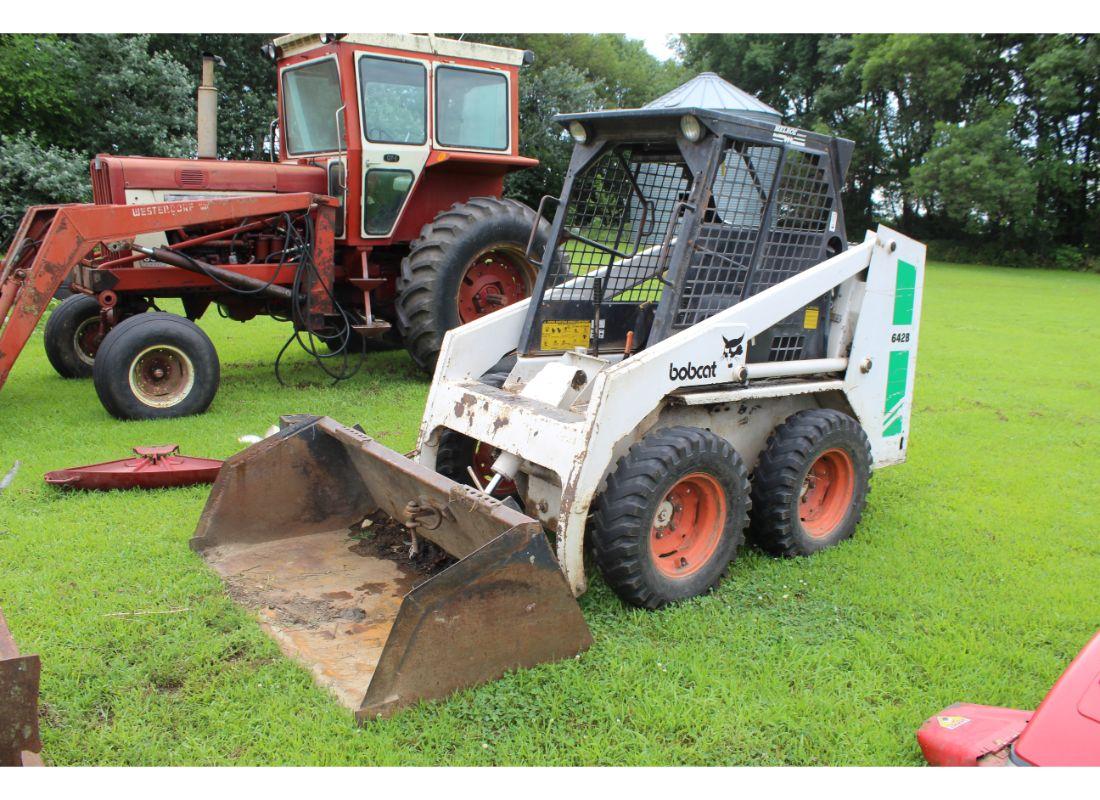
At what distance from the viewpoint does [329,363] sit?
8.86 metres

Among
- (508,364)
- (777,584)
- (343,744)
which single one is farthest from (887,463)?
(343,744)

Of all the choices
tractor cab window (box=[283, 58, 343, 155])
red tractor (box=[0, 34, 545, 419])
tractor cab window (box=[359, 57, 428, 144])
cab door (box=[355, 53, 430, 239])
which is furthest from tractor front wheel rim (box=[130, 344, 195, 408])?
tractor cab window (box=[359, 57, 428, 144])

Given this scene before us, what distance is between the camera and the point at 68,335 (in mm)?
7754

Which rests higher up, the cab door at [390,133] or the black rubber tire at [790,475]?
the cab door at [390,133]

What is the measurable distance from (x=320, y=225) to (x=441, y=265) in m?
1.02

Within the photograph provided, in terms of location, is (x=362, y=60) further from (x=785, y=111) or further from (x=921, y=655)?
(x=785, y=111)

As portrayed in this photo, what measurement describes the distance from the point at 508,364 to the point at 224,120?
14.2m

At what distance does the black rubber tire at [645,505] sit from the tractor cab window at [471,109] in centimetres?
484

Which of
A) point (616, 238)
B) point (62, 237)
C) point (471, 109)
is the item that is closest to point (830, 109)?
point (471, 109)

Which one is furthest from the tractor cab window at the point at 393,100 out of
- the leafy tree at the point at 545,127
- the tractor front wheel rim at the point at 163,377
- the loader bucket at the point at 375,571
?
the leafy tree at the point at 545,127

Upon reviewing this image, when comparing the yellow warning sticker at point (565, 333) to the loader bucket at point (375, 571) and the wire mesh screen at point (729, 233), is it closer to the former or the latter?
the wire mesh screen at point (729, 233)

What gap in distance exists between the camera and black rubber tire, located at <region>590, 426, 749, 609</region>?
11.5 feet

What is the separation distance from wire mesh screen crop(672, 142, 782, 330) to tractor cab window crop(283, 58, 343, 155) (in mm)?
4205

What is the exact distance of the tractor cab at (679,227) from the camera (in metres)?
4.04
